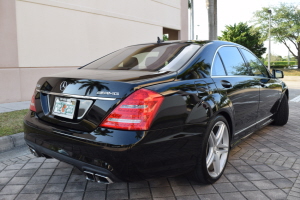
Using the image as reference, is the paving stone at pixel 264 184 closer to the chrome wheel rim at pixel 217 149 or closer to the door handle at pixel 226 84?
the chrome wheel rim at pixel 217 149

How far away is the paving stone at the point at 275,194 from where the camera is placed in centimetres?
267

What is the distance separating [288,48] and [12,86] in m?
38.6

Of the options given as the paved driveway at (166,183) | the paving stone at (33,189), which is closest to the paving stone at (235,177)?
the paved driveway at (166,183)

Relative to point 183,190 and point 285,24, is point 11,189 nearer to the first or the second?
point 183,190

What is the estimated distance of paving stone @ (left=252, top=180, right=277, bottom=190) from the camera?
288 cm

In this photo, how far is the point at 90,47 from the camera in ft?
32.4

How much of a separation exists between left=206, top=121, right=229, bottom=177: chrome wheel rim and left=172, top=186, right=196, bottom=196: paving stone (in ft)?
0.85

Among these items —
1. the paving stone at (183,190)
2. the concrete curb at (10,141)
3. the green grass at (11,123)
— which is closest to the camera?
the paving stone at (183,190)

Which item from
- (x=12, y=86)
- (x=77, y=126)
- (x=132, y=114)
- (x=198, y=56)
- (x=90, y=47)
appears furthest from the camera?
(x=90, y=47)

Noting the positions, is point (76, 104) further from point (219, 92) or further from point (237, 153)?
point (237, 153)

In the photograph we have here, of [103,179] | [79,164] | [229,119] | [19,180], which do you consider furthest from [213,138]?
[19,180]

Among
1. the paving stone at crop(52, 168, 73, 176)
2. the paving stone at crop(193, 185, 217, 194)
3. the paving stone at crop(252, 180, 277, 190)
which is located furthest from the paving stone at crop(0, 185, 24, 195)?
the paving stone at crop(252, 180, 277, 190)

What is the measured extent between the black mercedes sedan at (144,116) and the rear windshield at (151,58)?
10 mm

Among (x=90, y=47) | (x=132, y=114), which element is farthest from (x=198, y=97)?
(x=90, y=47)
